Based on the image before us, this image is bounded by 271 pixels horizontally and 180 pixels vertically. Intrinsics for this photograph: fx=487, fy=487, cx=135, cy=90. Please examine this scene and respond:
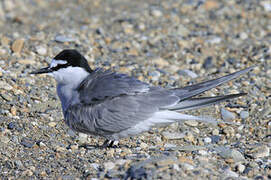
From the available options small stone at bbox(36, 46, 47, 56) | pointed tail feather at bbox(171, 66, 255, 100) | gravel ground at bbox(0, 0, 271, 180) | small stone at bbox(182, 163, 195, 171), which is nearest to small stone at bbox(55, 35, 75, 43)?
gravel ground at bbox(0, 0, 271, 180)

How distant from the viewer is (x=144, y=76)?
6293 mm

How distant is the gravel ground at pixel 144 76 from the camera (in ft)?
13.6

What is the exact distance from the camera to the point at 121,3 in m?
9.05

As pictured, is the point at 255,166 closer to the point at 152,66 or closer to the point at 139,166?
the point at 139,166

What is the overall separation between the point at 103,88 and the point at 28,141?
0.94 metres

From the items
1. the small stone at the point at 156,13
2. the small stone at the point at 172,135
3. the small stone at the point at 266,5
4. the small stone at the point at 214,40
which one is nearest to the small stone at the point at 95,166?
the small stone at the point at 172,135

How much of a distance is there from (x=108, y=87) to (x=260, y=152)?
5.14ft

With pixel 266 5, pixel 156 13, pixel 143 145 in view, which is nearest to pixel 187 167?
pixel 143 145

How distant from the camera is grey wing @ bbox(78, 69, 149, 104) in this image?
14.1 feet

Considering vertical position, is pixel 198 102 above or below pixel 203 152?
above

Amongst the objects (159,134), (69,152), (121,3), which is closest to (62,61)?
(69,152)

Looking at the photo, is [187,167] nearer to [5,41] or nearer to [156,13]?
[5,41]

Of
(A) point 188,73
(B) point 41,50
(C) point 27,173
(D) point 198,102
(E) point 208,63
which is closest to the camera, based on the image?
(C) point 27,173

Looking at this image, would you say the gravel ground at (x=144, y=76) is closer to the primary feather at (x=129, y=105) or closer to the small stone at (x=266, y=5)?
the small stone at (x=266, y=5)
